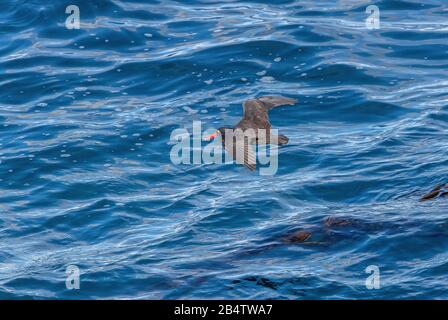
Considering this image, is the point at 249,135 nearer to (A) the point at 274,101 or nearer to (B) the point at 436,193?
(A) the point at 274,101

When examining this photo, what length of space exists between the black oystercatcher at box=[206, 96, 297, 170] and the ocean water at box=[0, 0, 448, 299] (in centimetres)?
47

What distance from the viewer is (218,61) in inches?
631

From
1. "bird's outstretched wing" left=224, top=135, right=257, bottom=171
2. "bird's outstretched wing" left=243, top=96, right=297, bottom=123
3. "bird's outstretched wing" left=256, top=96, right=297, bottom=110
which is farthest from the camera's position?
"bird's outstretched wing" left=256, top=96, right=297, bottom=110

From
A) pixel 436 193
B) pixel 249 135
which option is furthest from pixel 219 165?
pixel 436 193

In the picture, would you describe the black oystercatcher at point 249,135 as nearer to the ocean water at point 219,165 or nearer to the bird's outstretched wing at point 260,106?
the bird's outstretched wing at point 260,106

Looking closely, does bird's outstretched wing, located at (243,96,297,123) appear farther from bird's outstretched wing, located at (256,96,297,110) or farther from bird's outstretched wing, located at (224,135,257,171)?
bird's outstretched wing, located at (224,135,257,171)

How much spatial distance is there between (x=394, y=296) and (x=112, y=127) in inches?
234

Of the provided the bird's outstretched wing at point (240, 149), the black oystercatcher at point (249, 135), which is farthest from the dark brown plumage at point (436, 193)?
the bird's outstretched wing at point (240, 149)

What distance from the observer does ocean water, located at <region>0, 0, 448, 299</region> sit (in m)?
10.2

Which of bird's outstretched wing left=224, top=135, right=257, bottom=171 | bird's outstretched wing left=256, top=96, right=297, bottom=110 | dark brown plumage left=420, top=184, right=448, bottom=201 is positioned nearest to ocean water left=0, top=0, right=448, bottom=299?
dark brown plumage left=420, top=184, right=448, bottom=201

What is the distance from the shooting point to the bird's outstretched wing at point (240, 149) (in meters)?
12.0

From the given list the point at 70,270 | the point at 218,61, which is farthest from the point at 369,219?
the point at 218,61

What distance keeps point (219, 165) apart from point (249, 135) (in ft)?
2.77

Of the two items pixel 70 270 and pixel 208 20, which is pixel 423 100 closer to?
pixel 208 20
